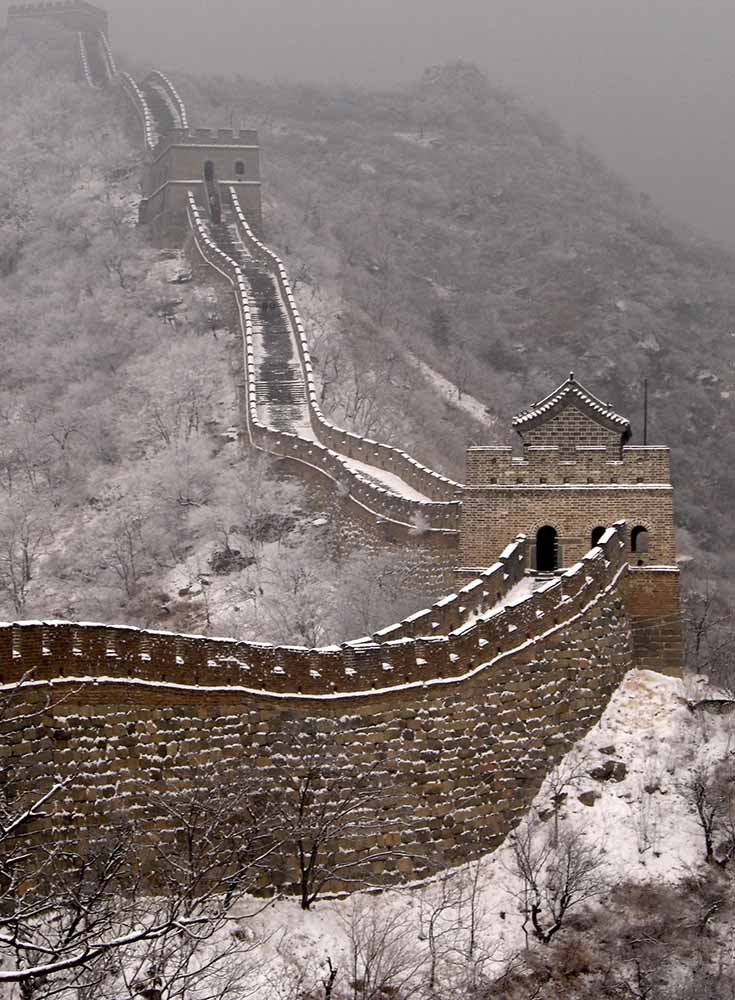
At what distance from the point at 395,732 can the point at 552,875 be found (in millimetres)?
4117

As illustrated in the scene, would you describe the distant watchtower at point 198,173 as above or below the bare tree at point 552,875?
above

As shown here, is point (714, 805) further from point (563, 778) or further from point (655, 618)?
point (655, 618)

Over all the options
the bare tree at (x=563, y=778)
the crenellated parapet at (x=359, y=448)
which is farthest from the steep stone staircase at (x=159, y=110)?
the bare tree at (x=563, y=778)

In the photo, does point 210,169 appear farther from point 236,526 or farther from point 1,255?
point 236,526

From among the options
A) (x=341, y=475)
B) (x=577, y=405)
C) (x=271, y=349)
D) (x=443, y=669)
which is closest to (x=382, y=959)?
(x=443, y=669)

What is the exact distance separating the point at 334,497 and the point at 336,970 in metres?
29.9

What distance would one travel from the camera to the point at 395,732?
3544 centimetres

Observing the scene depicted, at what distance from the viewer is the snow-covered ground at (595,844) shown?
3241cm

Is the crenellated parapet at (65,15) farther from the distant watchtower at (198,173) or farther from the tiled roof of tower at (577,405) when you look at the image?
the tiled roof of tower at (577,405)

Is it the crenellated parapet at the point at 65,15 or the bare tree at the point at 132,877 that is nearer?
the bare tree at the point at 132,877

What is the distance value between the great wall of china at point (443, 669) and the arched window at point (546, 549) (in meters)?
0.06

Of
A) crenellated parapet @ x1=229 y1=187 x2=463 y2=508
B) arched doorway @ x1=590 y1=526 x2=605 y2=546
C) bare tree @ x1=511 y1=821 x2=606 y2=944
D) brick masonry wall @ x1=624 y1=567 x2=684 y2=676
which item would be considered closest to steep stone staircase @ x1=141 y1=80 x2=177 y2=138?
crenellated parapet @ x1=229 y1=187 x2=463 y2=508

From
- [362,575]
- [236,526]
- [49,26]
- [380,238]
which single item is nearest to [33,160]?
[380,238]

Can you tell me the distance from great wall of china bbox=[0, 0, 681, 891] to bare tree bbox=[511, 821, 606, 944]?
0.92 m
